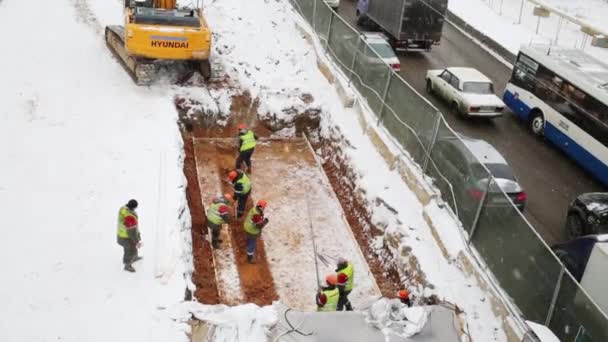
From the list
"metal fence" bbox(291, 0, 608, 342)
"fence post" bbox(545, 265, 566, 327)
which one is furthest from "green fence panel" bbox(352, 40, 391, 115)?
"fence post" bbox(545, 265, 566, 327)

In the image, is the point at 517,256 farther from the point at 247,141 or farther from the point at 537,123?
the point at 537,123

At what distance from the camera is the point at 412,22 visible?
26531mm

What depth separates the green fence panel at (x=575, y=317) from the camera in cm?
923

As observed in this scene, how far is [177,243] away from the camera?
1220 centimetres

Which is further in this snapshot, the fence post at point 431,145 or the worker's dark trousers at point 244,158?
the worker's dark trousers at point 244,158

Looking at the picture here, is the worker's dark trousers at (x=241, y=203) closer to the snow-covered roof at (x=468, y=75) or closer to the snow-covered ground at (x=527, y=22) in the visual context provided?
the snow-covered roof at (x=468, y=75)

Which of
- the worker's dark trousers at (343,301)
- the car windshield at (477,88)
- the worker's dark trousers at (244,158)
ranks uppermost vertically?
the car windshield at (477,88)

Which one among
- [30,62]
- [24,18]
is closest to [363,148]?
[30,62]

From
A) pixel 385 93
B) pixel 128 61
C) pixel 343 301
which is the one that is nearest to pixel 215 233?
pixel 343 301

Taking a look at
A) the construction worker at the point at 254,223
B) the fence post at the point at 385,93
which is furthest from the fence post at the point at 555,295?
the fence post at the point at 385,93

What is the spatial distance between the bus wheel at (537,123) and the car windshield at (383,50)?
5650mm

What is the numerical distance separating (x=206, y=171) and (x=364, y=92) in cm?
512

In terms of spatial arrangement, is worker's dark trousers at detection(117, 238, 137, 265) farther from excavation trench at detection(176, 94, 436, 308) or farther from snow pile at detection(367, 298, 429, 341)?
snow pile at detection(367, 298, 429, 341)

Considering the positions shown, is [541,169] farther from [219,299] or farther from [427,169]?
[219,299]
